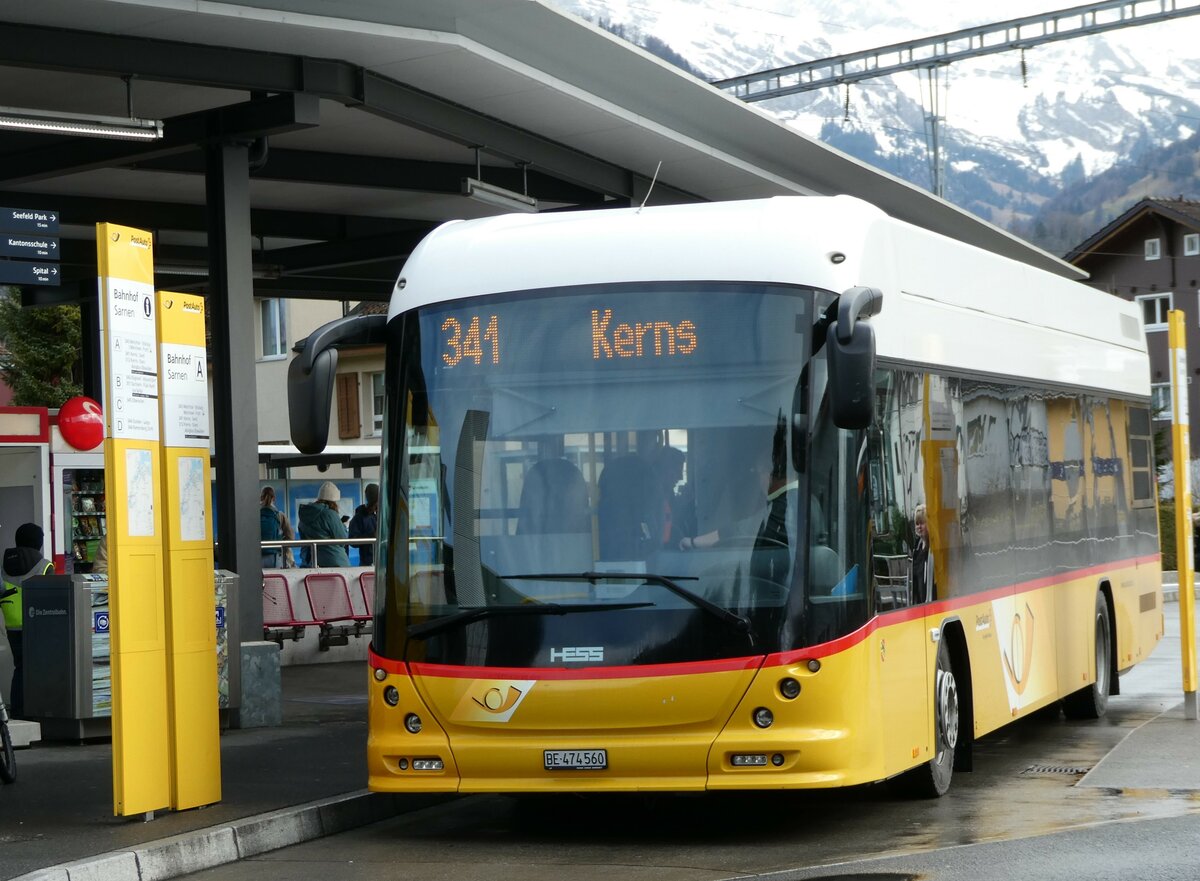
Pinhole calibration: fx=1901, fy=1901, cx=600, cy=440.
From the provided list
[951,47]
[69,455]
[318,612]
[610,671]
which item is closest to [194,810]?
[610,671]

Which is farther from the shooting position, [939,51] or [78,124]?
[939,51]

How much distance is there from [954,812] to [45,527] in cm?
1371

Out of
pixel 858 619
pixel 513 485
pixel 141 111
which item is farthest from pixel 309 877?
pixel 141 111

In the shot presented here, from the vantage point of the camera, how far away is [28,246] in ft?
59.2

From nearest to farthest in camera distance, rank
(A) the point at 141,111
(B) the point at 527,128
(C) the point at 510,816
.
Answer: (C) the point at 510,816 < (A) the point at 141,111 < (B) the point at 527,128

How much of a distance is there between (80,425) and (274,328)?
3562 cm

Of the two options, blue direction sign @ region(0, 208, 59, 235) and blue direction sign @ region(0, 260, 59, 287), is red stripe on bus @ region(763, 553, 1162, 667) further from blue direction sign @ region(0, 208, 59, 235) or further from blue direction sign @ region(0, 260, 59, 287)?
blue direction sign @ region(0, 208, 59, 235)

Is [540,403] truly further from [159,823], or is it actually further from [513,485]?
[159,823]

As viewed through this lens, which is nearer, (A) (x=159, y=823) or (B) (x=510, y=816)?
(A) (x=159, y=823)

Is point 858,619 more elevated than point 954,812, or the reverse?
point 858,619

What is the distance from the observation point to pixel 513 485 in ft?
29.7

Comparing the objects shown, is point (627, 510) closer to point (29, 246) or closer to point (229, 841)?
point (229, 841)

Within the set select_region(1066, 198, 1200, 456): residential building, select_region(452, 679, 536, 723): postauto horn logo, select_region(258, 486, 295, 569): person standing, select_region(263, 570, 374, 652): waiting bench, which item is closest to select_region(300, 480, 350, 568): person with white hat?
select_region(258, 486, 295, 569): person standing

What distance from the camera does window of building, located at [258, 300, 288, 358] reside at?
5612cm
